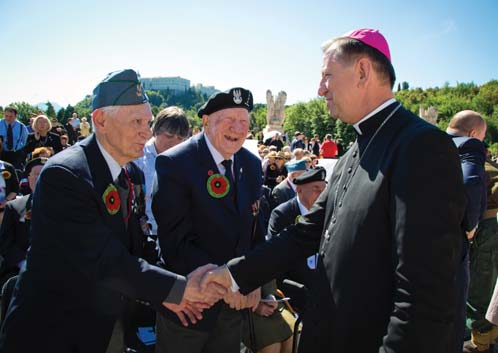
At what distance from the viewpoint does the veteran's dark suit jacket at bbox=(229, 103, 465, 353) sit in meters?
1.45

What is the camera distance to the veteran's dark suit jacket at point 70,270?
1982 mm

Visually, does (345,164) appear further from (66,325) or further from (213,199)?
(66,325)

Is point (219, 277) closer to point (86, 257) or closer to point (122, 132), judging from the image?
point (86, 257)

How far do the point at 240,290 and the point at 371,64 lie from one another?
62.2 inches

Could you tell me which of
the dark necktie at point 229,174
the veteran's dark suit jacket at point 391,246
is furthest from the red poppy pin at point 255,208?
the veteran's dark suit jacket at point 391,246

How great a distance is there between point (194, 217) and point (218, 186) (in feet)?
0.94

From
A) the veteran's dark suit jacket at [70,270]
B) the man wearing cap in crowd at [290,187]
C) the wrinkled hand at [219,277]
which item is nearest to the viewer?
the veteran's dark suit jacket at [70,270]

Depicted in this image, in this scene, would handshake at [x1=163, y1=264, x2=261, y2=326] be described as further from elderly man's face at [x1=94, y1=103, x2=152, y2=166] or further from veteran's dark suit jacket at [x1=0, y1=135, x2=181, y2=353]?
elderly man's face at [x1=94, y1=103, x2=152, y2=166]

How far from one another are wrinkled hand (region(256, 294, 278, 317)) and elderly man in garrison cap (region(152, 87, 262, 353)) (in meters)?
0.49

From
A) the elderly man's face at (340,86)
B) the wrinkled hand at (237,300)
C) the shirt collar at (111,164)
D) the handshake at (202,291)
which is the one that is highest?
the elderly man's face at (340,86)

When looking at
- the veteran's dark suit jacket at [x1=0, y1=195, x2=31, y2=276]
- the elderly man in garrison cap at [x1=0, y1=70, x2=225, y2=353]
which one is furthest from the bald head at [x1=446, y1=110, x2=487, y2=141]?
the veteran's dark suit jacket at [x1=0, y1=195, x2=31, y2=276]

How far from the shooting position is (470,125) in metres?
4.33

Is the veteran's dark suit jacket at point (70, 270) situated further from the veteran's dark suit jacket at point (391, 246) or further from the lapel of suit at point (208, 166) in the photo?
the veteran's dark suit jacket at point (391, 246)

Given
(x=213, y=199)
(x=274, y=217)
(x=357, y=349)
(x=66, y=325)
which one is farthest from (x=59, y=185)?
(x=274, y=217)
